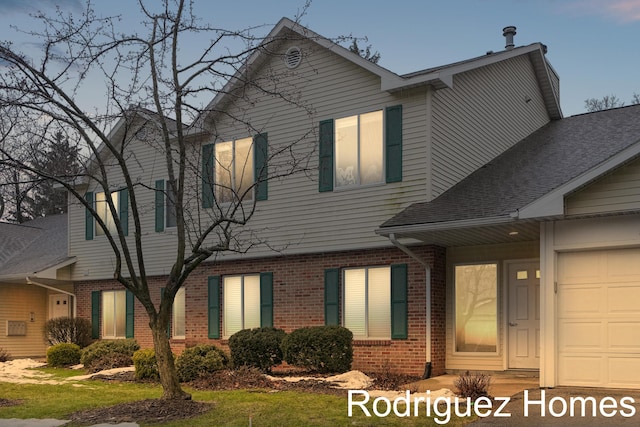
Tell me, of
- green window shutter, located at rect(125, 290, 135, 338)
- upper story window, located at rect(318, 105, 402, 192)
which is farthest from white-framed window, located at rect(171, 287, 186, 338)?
upper story window, located at rect(318, 105, 402, 192)

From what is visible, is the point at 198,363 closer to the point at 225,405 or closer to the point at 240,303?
the point at 240,303

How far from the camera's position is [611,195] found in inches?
443

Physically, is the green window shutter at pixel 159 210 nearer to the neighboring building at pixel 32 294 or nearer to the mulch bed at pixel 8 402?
the neighboring building at pixel 32 294

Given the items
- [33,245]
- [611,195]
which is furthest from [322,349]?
[33,245]

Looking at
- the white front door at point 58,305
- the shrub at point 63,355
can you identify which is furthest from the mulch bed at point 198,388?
the white front door at point 58,305

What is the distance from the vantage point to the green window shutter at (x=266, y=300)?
17328 mm

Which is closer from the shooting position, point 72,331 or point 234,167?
point 234,167

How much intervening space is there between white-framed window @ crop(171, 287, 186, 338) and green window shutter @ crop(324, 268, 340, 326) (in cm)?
513

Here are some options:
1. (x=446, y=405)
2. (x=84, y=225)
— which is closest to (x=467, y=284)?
(x=446, y=405)

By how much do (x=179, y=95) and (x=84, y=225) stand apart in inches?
491

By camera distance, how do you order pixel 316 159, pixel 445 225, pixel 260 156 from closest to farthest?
pixel 445 225
pixel 316 159
pixel 260 156

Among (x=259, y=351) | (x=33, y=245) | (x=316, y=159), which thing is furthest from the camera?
(x=33, y=245)

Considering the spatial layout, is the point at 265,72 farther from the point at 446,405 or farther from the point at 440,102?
the point at 446,405

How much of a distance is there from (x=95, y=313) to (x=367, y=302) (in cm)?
1011
